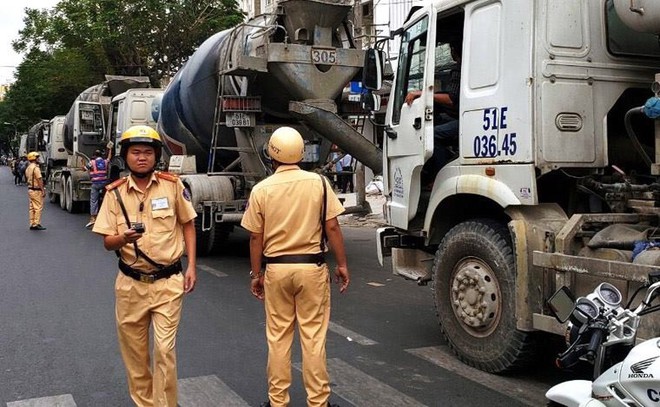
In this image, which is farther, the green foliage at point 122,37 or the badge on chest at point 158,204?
the green foliage at point 122,37

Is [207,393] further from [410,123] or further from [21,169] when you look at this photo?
[21,169]

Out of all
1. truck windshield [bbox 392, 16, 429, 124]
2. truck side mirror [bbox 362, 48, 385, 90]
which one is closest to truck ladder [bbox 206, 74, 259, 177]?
truck side mirror [bbox 362, 48, 385, 90]

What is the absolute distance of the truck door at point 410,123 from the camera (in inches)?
211

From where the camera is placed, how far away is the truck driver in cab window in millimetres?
5453

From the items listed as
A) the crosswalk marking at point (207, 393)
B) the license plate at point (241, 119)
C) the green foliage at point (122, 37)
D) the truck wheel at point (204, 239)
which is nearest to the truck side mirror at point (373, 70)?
the crosswalk marking at point (207, 393)

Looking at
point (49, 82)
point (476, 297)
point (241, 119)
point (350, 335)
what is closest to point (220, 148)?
point (241, 119)

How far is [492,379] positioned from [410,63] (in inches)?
100

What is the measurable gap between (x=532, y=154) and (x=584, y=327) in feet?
7.13

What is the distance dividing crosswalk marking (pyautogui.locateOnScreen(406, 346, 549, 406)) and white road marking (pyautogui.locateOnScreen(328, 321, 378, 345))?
40 cm

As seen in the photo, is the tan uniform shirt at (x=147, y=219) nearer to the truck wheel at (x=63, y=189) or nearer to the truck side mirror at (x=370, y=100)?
the truck side mirror at (x=370, y=100)

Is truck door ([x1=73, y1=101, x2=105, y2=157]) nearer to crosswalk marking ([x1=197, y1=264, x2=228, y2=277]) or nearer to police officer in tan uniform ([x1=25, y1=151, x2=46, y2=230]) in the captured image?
police officer in tan uniform ([x1=25, y1=151, x2=46, y2=230])

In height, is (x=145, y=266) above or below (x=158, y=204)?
below

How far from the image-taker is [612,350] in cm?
258

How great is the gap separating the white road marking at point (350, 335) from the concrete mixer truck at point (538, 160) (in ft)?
Answer: 2.46
